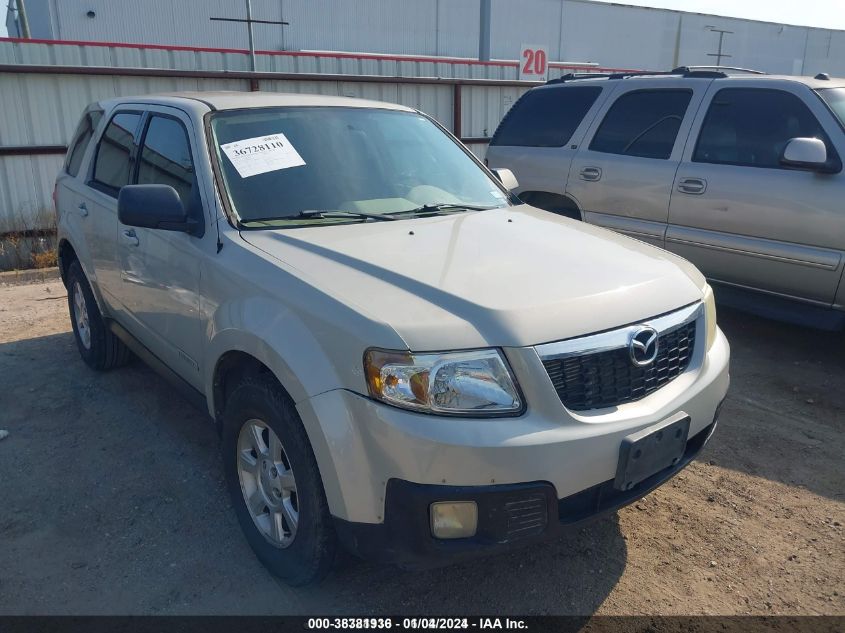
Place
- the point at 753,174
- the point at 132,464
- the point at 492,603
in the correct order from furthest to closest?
the point at 753,174 → the point at 132,464 → the point at 492,603

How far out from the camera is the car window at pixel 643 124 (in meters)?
5.74

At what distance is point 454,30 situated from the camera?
99.7ft

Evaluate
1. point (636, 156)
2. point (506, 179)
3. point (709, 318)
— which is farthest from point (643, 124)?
point (709, 318)

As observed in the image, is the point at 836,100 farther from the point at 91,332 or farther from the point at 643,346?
the point at 91,332

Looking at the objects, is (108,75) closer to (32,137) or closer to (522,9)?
(32,137)

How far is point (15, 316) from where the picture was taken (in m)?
6.41

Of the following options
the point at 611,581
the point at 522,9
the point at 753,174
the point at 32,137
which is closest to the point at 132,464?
the point at 611,581

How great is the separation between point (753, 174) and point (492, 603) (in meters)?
3.87

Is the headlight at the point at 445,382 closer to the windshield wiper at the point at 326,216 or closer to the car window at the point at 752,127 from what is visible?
the windshield wiper at the point at 326,216

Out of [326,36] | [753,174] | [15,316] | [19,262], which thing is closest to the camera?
[753,174]

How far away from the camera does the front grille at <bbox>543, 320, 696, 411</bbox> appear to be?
2309 mm

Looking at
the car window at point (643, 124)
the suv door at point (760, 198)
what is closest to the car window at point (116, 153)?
the car window at point (643, 124)

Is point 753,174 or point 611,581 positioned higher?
point 753,174

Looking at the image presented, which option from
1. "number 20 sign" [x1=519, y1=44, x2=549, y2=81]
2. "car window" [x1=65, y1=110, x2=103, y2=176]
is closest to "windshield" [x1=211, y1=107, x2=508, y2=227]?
"car window" [x1=65, y1=110, x2=103, y2=176]
